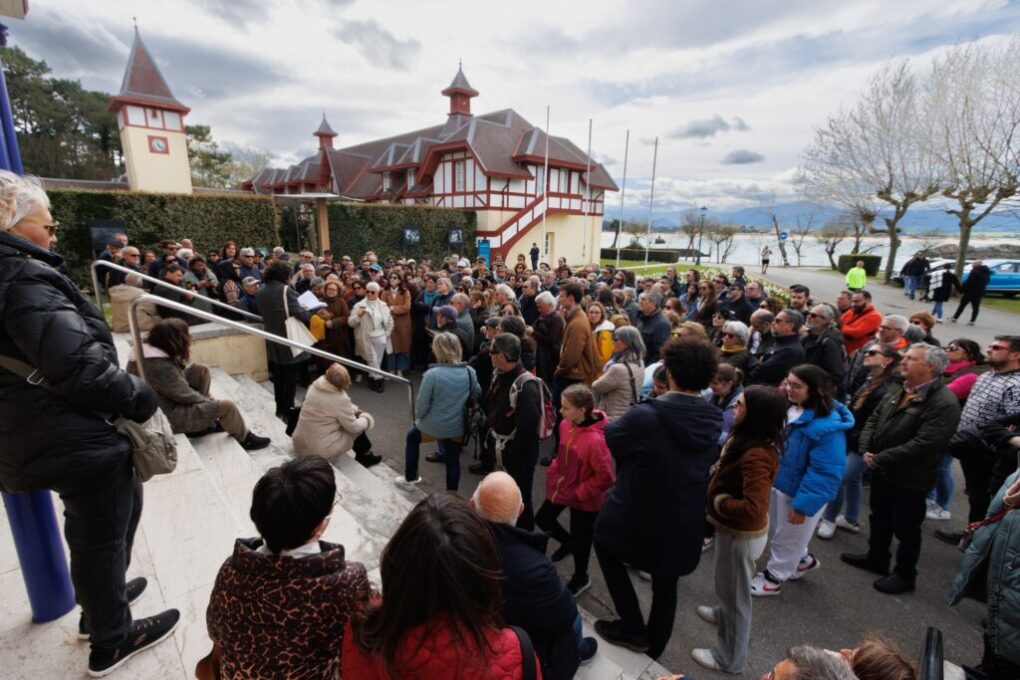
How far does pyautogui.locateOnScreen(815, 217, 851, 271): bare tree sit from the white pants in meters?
34.9

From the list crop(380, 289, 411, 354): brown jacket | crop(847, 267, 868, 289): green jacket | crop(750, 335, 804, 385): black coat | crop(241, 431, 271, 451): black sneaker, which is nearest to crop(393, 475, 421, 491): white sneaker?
crop(241, 431, 271, 451): black sneaker

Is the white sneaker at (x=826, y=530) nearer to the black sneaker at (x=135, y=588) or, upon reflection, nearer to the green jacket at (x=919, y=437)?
the green jacket at (x=919, y=437)

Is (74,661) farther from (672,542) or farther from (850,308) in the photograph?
(850,308)

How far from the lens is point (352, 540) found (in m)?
3.13

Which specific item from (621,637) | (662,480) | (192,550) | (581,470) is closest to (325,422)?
(192,550)

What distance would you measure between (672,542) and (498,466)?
2959 millimetres

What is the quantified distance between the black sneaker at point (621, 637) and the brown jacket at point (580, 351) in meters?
2.78

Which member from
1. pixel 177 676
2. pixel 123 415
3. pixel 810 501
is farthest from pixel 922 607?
pixel 123 415

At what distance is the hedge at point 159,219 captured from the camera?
1177 centimetres


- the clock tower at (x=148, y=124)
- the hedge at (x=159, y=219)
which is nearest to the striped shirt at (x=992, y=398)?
the hedge at (x=159, y=219)

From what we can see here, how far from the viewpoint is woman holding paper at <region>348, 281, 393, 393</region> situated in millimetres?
7215

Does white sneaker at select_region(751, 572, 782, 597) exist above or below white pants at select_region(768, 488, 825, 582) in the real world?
below

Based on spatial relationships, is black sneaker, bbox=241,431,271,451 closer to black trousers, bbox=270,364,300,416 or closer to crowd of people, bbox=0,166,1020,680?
crowd of people, bbox=0,166,1020,680

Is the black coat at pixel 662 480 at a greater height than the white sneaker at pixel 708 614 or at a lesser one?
greater
